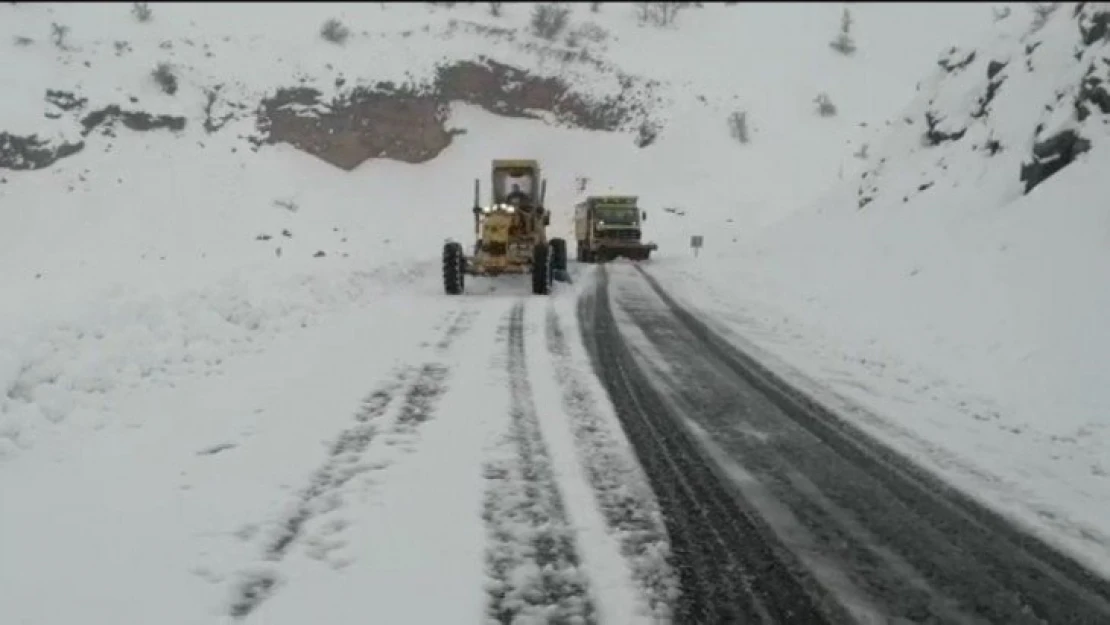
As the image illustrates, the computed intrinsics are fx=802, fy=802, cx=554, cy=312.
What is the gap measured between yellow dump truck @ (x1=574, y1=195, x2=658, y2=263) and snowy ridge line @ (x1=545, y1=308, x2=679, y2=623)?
20250 millimetres

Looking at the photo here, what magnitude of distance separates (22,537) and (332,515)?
146cm

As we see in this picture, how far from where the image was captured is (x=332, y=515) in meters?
4.27

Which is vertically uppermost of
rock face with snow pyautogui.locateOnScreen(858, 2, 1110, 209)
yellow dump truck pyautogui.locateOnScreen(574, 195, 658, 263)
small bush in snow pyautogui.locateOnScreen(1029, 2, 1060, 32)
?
small bush in snow pyautogui.locateOnScreen(1029, 2, 1060, 32)

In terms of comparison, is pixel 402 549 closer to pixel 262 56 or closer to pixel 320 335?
pixel 320 335

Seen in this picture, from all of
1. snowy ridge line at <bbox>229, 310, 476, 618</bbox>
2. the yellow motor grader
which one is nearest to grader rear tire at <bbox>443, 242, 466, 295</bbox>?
the yellow motor grader

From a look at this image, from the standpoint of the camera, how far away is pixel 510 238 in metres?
16.4

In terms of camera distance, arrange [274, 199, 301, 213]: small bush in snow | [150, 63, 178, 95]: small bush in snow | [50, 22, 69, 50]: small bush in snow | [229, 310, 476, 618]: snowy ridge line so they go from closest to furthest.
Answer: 1. [229, 310, 476, 618]: snowy ridge line
2. [274, 199, 301, 213]: small bush in snow
3. [50, 22, 69, 50]: small bush in snow
4. [150, 63, 178, 95]: small bush in snow

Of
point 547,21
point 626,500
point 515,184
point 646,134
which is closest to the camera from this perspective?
point 626,500

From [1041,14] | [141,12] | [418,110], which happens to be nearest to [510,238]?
[1041,14]

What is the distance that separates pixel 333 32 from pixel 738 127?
73.8 feet

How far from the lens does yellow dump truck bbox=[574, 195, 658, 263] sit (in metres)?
27.3

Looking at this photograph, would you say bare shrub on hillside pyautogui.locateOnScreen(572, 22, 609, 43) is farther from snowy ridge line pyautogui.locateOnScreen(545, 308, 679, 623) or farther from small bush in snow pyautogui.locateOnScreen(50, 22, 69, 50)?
snowy ridge line pyautogui.locateOnScreen(545, 308, 679, 623)

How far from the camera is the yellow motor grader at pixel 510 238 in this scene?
1513 centimetres

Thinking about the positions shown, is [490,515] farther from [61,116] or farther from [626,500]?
[61,116]
